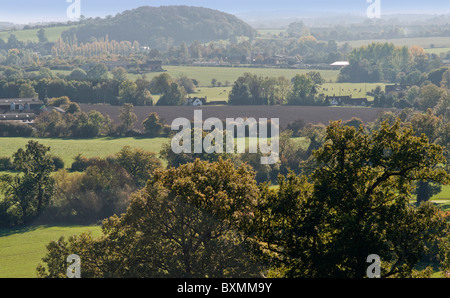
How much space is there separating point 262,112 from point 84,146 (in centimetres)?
4795

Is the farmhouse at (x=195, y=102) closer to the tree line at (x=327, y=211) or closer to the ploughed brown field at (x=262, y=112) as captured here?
the ploughed brown field at (x=262, y=112)

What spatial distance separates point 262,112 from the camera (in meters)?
124

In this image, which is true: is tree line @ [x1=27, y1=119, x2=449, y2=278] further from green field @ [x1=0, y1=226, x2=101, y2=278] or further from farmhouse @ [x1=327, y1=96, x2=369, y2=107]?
farmhouse @ [x1=327, y1=96, x2=369, y2=107]

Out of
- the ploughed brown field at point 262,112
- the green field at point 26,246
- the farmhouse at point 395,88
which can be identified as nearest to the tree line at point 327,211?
the green field at point 26,246

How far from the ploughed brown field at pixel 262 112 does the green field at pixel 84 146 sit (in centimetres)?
1616

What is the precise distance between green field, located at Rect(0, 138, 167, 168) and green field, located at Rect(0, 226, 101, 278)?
2221cm

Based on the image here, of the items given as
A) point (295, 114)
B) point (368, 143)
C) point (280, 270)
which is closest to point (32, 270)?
point (280, 270)

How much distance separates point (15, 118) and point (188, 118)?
34644 millimetres

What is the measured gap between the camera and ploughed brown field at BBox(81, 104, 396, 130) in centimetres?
11406

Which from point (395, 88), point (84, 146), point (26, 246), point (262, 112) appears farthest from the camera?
point (395, 88)

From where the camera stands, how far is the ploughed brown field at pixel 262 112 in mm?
114062

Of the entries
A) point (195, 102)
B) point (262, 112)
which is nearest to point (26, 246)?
point (262, 112)

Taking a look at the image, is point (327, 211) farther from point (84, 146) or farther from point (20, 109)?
point (20, 109)

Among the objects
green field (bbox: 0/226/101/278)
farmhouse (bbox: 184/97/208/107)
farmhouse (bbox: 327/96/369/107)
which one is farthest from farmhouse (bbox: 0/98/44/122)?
farmhouse (bbox: 327/96/369/107)
